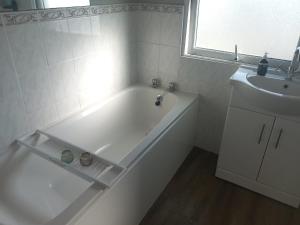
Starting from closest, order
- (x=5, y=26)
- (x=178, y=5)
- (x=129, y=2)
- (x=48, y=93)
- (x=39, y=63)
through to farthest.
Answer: (x=5, y=26) → (x=39, y=63) → (x=48, y=93) → (x=178, y=5) → (x=129, y=2)

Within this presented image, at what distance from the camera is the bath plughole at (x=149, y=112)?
52.8 inches

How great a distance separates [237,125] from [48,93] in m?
1.33

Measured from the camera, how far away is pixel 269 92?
55.2 inches

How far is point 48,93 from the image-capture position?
1.57 meters

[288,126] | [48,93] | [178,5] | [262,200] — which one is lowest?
[262,200]

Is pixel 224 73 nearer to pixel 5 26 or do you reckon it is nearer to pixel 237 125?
pixel 237 125

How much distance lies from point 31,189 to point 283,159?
1660 mm

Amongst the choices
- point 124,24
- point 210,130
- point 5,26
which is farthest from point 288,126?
point 5,26

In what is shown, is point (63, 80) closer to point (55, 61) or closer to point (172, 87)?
point (55, 61)

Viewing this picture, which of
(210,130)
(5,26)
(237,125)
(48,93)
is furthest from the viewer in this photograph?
(210,130)

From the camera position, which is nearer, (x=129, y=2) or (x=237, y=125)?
(x=237, y=125)

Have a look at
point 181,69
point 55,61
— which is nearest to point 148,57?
point 181,69

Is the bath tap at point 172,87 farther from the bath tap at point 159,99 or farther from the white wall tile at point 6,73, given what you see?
the white wall tile at point 6,73

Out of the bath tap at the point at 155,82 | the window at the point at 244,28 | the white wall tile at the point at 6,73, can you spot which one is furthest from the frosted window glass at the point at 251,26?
the white wall tile at the point at 6,73
